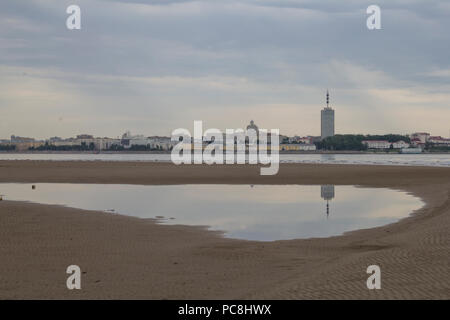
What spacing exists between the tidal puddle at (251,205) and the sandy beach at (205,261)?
1.49 m

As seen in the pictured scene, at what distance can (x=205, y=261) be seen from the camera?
40.7 feet

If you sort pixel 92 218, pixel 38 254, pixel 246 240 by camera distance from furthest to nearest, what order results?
pixel 92 218
pixel 246 240
pixel 38 254

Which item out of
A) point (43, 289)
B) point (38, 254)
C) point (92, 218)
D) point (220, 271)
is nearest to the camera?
point (43, 289)

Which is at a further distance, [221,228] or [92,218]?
[92,218]

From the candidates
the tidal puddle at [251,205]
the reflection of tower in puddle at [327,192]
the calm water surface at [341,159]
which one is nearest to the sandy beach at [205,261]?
the tidal puddle at [251,205]

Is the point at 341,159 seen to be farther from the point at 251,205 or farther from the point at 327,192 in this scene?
the point at 251,205

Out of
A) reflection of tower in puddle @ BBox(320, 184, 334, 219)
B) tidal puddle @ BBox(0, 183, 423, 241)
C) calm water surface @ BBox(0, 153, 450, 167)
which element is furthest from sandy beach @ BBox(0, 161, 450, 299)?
calm water surface @ BBox(0, 153, 450, 167)

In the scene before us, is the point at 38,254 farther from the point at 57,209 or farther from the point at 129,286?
the point at 57,209

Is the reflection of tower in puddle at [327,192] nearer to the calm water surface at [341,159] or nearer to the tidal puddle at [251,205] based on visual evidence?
the tidal puddle at [251,205]

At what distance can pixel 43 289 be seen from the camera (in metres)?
9.45

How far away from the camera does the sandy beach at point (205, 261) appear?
902 cm
